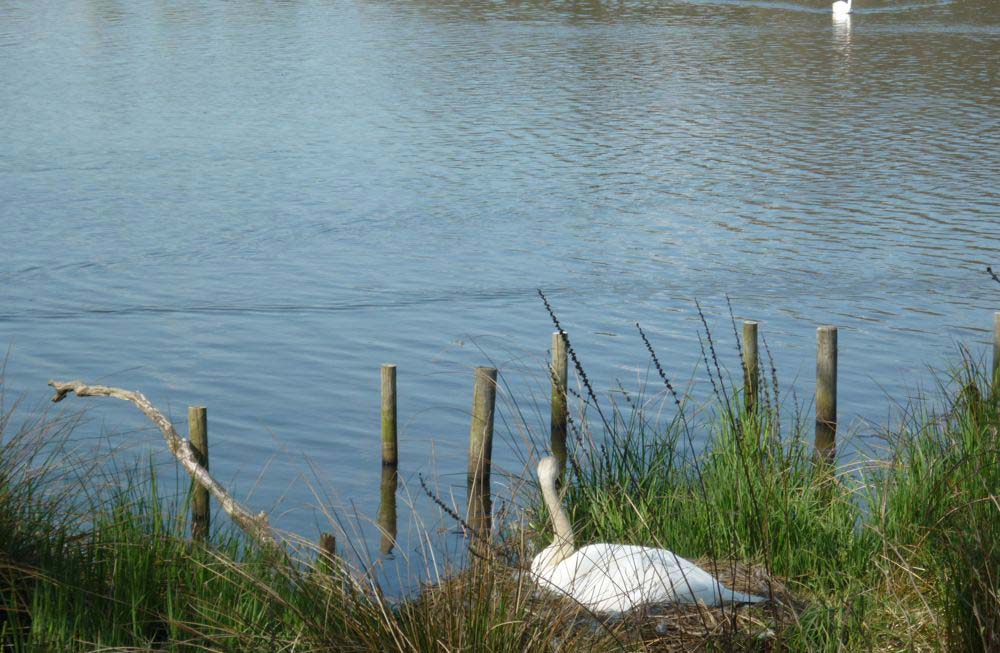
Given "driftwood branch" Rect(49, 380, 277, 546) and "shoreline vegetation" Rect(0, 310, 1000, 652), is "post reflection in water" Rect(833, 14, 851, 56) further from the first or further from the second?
"shoreline vegetation" Rect(0, 310, 1000, 652)

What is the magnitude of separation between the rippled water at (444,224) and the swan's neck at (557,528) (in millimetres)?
1320

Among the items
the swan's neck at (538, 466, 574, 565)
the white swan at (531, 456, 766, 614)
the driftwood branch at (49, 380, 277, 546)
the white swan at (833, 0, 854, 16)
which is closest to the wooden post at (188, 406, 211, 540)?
the driftwood branch at (49, 380, 277, 546)

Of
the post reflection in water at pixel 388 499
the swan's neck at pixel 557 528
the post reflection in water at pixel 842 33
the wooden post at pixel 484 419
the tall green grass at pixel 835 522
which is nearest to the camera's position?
the tall green grass at pixel 835 522

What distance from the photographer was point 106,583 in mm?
6516

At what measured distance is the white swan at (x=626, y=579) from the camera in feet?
19.9

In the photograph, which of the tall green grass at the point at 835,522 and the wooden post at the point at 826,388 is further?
the wooden post at the point at 826,388

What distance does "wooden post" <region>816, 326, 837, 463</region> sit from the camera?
12094 mm

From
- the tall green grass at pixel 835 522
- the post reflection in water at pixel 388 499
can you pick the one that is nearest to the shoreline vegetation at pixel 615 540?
the tall green grass at pixel 835 522

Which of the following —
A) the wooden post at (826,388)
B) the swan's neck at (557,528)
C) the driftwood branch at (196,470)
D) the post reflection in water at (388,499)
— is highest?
the swan's neck at (557,528)

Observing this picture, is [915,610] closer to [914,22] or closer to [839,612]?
[839,612]

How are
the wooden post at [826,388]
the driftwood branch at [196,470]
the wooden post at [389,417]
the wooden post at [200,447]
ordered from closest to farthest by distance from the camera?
1. the driftwood branch at [196,470]
2. the wooden post at [200,447]
3. the wooden post at [389,417]
4. the wooden post at [826,388]

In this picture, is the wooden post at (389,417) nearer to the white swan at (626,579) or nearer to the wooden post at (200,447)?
the wooden post at (200,447)

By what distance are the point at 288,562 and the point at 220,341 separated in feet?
36.6

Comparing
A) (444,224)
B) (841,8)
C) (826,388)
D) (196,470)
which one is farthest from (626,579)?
(841,8)
